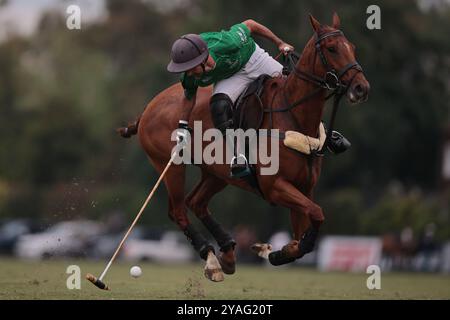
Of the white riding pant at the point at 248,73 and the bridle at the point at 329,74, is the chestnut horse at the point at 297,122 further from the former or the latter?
the white riding pant at the point at 248,73

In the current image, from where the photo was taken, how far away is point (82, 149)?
54969 mm

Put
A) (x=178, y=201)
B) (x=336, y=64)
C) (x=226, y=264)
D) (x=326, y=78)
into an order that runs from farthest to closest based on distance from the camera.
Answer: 1. (x=178, y=201)
2. (x=226, y=264)
3. (x=326, y=78)
4. (x=336, y=64)

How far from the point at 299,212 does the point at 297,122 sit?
99 centimetres

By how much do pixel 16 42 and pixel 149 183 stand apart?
23.0 metres

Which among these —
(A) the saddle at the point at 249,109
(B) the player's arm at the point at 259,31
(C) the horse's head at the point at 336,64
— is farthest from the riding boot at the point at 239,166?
(B) the player's arm at the point at 259,31

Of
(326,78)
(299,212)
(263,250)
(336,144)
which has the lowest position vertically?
(263,250)

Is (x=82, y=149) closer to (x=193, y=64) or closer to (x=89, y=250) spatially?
(x=89, y=250)

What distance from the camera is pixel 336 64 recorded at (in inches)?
434

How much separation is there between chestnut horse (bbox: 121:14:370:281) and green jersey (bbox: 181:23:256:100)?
41 centimetres

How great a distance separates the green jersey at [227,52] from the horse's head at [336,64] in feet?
3.05

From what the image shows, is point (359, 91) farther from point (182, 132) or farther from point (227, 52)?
point (182, 132)

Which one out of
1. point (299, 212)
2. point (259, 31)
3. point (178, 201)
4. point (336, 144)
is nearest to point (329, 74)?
point (336, 144)

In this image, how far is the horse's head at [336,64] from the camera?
10.7 meters
